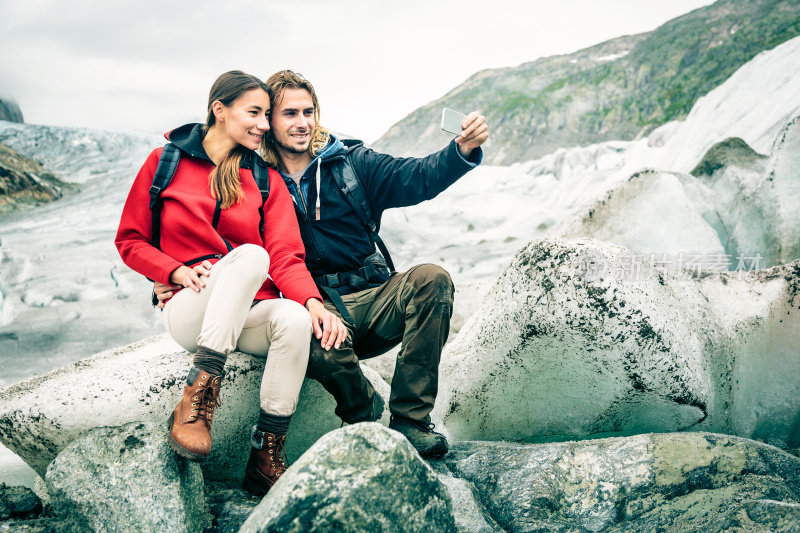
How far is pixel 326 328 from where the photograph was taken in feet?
10.4

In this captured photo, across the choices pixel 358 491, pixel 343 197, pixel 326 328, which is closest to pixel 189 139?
pixel 343 197

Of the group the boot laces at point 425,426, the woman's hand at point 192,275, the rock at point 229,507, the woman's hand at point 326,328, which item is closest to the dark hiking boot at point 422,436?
the boot laces at point 425,426

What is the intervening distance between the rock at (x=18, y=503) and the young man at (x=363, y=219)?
161 cm

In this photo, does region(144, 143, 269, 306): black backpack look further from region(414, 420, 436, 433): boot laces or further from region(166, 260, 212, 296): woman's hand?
region(414, 420, 436, 433): boot laces

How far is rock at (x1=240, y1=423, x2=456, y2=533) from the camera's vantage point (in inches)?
83.7

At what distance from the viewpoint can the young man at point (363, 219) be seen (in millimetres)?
3463

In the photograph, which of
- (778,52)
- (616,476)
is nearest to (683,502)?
(616,476)

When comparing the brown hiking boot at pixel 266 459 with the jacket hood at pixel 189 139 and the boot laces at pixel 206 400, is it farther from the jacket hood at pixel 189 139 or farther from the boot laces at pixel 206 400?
the jacket hood at pixel 189 139

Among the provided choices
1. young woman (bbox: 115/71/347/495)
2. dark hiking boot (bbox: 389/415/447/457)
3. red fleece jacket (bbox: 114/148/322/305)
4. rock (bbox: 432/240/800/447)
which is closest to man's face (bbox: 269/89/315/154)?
young woman (bbox: 115/71/347/495)

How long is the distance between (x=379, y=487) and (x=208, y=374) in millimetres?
1055

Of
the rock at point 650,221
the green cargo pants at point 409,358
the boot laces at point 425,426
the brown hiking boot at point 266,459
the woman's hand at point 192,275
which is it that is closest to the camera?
the brown hiking boot at point 266,459

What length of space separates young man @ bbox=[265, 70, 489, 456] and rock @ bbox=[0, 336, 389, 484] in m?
0.41

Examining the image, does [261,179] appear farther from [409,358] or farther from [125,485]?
[125,485]

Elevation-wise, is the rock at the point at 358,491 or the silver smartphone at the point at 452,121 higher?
the silver smartphone at the point at 452,121
